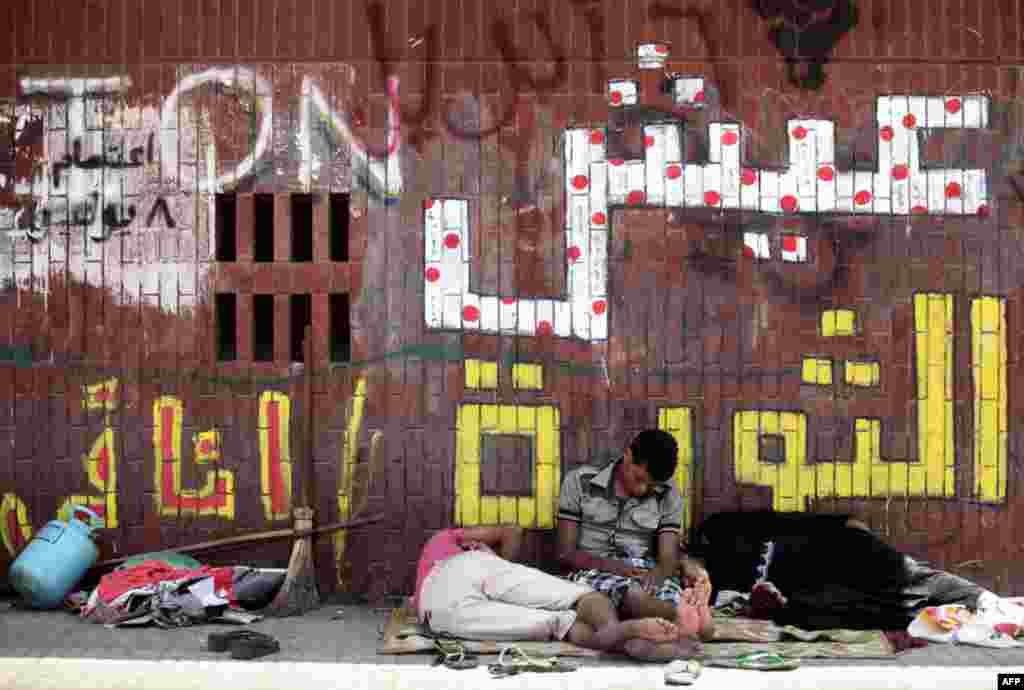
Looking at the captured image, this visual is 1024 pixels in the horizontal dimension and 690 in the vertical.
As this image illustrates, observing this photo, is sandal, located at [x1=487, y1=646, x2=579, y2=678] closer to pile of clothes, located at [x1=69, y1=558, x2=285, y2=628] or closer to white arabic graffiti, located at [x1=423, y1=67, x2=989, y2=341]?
pile of clothes, located at [x1=69, y1=558, x2=285, y2=628]

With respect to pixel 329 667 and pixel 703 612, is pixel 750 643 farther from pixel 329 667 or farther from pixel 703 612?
pixel 329 667

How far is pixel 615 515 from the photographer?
6.93 metres

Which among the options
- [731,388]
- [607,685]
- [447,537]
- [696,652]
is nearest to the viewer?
[607,685]

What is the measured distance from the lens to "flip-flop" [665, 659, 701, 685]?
587 cm

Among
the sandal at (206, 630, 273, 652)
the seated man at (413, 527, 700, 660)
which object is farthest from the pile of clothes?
the seated man at (413, 527, 700, 660)

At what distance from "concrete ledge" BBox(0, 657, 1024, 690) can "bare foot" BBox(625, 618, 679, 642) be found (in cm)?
13

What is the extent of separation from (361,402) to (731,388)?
6.40ft

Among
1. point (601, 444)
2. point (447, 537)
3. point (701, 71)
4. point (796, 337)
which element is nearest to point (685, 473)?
point (601, 444)

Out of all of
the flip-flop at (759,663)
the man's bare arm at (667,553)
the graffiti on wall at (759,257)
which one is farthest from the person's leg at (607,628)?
the graffiti on wall at (759,257)

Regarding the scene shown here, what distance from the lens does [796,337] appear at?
24.2 feet

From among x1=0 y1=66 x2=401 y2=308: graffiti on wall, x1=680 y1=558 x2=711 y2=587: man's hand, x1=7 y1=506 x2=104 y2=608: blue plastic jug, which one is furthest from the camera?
x1=0 y1=66 x2=401 y2=308: graffiti on wall

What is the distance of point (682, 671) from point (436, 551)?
1.39 meters

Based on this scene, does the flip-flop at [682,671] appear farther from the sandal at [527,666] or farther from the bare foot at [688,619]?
the sandal at [527,666]

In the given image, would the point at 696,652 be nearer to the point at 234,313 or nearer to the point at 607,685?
the point at 607,685
